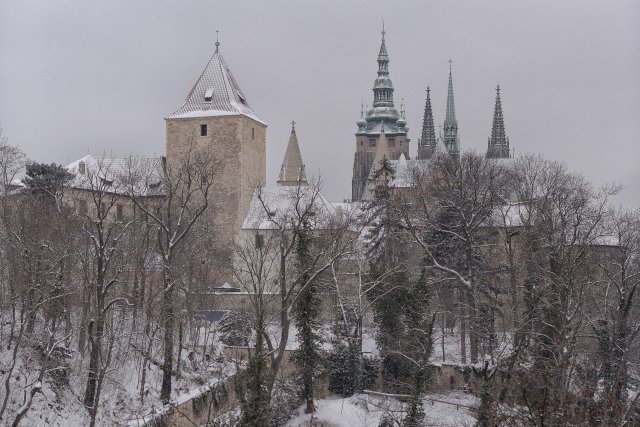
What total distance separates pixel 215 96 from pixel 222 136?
243cm

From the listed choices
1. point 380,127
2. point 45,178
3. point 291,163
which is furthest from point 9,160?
point 380,127

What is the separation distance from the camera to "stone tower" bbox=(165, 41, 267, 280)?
1864 inches

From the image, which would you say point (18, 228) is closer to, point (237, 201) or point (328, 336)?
point (328, 336)

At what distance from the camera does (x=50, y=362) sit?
22859 millimetres

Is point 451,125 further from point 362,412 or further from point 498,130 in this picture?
point 362,412

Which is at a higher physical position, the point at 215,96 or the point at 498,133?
the point at 498,133

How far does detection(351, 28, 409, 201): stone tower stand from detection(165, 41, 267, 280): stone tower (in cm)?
4732

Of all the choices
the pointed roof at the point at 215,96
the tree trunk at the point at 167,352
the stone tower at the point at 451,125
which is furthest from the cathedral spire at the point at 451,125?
the tree trunk at the point at 167,352

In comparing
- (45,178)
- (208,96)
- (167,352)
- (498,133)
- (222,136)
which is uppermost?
(498,133)

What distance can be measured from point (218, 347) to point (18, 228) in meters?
8.81

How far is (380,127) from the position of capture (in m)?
98.4

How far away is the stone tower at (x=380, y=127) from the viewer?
97250 mm

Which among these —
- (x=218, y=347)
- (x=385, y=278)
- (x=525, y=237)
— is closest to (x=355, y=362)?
(x=385, y=278)

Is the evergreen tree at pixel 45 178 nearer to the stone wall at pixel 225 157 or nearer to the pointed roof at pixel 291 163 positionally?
the stone wall at pixel 225 157
